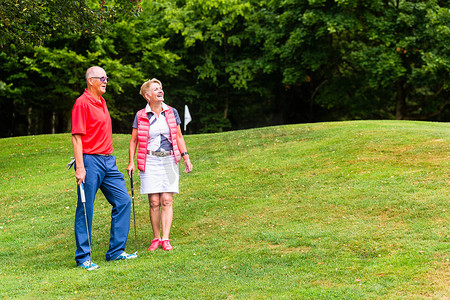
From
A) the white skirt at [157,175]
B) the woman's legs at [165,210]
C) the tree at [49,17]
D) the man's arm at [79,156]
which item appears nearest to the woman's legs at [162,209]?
the woman's legs at [165,210]

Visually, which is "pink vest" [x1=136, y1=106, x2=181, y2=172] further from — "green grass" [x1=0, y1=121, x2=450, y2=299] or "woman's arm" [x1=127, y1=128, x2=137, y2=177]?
"green grass" [x1=0, y1=121, x2=450, y2=299]

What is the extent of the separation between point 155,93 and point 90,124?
3.57 feet

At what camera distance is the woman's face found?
7.77 metres

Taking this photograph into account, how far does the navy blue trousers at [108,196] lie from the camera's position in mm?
7141

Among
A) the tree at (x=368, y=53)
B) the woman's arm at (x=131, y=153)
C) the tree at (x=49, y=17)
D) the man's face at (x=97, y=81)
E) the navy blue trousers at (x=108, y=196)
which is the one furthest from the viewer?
the tree at (x=368, y=53)

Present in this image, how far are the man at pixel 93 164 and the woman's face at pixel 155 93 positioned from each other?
0.71m

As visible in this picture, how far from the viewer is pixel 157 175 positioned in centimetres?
785

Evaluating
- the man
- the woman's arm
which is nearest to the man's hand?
the man

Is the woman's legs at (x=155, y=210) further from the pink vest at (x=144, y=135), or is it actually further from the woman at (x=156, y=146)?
the pink vest at (x=144, y=135)

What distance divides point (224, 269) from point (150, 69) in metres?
29.6

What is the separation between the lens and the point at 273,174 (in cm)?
1287

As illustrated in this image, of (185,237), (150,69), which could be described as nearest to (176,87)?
(150,69)

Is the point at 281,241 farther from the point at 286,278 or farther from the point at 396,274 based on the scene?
the point at 396,274

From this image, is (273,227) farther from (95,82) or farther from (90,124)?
(95,82)
